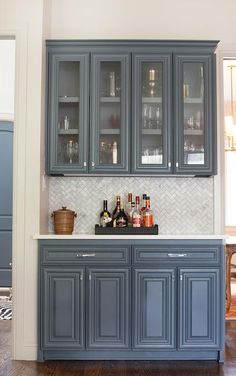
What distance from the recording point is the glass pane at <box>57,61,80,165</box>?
11.7 feet

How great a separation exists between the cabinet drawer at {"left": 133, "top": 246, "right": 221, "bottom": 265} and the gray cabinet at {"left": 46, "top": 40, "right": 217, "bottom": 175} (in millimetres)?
648

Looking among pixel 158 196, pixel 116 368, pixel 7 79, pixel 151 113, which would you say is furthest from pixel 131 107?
pixel 7 79

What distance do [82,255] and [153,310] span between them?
0.69 metres

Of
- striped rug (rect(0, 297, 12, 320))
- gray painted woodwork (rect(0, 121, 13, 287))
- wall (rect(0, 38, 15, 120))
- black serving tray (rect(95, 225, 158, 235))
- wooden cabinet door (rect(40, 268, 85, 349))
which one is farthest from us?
gray painted woodwork (rect(0, 121, 13, 287))

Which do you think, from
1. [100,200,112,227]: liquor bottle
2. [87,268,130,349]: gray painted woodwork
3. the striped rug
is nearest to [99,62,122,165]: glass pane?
[100,200,112,227]: liquor bottle

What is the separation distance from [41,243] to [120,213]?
751 millimetres

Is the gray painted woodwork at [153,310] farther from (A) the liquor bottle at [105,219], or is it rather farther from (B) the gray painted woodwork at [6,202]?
(B) the gray painted woodwork at [6,202]

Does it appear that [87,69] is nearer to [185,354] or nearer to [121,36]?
[121,36]

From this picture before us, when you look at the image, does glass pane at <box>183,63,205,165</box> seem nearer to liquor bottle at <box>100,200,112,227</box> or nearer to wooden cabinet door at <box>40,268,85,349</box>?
liquor bottle at <box>100,200,112,227</box>

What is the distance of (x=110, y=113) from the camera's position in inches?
141

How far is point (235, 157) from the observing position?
7.29 metres

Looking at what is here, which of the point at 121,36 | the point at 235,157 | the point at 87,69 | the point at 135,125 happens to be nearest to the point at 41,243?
the point at 135,125

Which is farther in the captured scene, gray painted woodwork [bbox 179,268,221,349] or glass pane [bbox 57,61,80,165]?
glass pane [bbox 57,61,80,165]

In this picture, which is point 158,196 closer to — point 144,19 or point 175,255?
point 175,255
